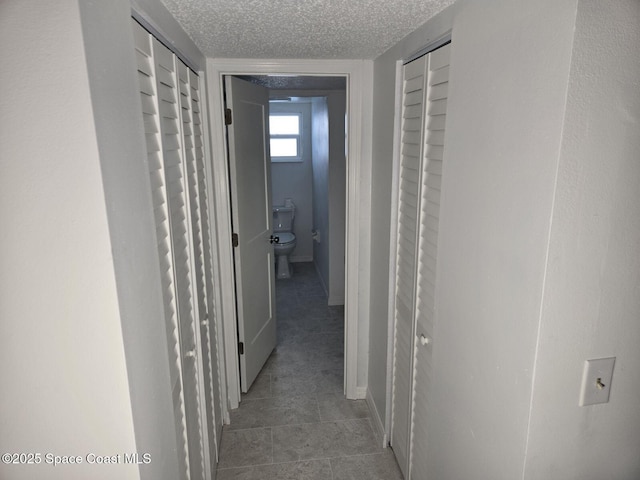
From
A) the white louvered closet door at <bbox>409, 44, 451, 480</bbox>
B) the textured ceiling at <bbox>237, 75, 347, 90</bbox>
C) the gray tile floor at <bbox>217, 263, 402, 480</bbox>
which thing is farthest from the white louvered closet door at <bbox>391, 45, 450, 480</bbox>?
the textured ceiling at <bbox>237, 75, 347, 90</bbox>

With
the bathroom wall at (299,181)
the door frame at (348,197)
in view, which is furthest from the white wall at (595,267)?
the bathroom wall at (299,181)

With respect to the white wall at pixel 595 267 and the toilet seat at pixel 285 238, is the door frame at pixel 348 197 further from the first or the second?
the toilet seat at pixel 285 238

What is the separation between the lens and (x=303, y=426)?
102 inches

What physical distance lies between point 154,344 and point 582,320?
3.39 ft

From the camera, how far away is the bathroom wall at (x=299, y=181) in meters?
5.48

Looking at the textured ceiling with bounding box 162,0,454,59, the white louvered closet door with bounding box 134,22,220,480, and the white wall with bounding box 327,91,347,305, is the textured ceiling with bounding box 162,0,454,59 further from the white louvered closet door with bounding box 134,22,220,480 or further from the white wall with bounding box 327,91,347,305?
the white wall with bounding box 327,91,347,305

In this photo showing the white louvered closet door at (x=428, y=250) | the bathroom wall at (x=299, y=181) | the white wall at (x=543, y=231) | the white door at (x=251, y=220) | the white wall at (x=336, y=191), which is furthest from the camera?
the bathroom wall at (x=299, y=181)

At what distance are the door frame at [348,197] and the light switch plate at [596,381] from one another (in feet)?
5.50

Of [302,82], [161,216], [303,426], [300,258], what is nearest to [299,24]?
[161,216]

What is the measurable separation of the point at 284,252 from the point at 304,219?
88cm

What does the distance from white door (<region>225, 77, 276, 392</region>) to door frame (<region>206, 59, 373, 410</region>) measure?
3.4 inches

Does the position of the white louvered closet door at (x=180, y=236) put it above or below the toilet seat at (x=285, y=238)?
above

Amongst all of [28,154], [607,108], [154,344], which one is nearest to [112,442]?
[154,344]

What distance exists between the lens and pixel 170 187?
1.46 m
